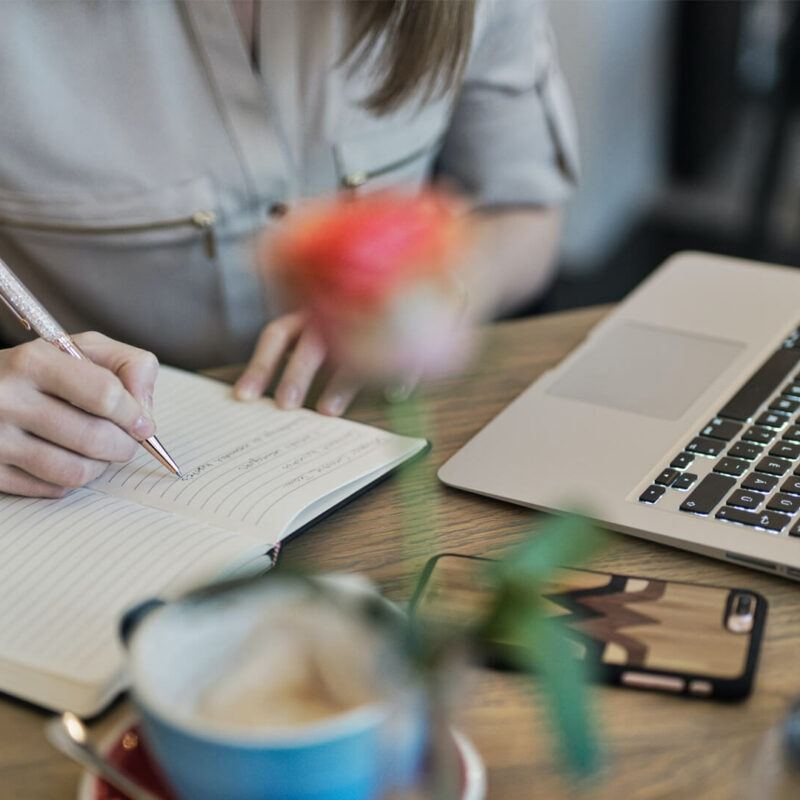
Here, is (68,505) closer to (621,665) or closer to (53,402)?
(53,402)

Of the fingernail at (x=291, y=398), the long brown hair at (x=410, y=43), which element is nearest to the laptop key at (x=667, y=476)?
the fingernail at (x=291, y=398)

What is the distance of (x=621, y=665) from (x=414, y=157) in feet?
1.93

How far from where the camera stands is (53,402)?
0.53 metres

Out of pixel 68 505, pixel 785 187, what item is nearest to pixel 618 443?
pixel 68 505

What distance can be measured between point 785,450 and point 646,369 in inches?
5.5

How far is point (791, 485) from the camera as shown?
0.52 m

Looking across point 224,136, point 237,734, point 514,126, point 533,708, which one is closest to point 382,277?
point 237,734

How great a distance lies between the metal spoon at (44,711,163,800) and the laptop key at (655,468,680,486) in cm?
29

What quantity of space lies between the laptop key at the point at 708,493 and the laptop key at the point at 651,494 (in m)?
0.01

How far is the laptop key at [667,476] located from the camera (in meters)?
0.53

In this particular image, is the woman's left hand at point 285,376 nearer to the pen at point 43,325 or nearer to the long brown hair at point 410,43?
the pen at point 43,325

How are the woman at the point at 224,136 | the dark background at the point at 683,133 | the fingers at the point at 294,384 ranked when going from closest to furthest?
1. the fingers at the point at 294,384
2. the woman at the point at 224,136
3. the dark background at the point at 683,133

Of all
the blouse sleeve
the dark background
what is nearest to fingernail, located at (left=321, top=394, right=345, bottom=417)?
the blouse sleeve

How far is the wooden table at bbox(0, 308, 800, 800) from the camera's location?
377 millimetres
